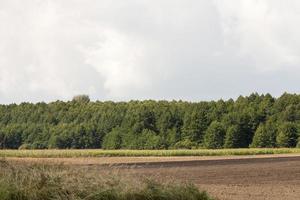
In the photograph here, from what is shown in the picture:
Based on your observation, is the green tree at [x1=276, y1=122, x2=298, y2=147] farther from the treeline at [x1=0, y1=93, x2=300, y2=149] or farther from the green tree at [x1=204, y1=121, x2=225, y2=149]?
the green tree at [x1=204, y1=121, x2=225, y2=149]

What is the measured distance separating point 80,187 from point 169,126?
12705 centimetres

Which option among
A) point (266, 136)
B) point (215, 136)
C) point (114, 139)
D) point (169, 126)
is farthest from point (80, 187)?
point (169, 126)

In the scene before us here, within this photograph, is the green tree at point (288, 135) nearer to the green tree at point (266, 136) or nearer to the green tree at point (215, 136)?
Answer: the green tree at point (266, 136)

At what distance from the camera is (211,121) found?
141500mm

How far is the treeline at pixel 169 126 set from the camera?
5084 inches

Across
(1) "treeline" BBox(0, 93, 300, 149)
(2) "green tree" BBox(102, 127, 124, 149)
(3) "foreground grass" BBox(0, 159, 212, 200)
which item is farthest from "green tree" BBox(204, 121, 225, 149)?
(3) "foreground grass" BBox(0, 159, 212, 200)

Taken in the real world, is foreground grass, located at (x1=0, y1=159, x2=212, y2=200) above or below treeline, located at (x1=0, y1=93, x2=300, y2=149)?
below

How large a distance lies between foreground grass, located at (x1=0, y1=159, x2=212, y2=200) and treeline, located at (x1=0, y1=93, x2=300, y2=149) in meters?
106

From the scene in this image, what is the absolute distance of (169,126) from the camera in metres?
144

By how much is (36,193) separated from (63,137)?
130 meters

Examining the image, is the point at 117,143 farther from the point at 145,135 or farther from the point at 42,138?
the point at 42,138

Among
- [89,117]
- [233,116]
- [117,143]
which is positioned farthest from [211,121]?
[89,117]

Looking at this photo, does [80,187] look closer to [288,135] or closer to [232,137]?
[288,135]

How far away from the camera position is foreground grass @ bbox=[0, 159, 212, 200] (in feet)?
54.8
